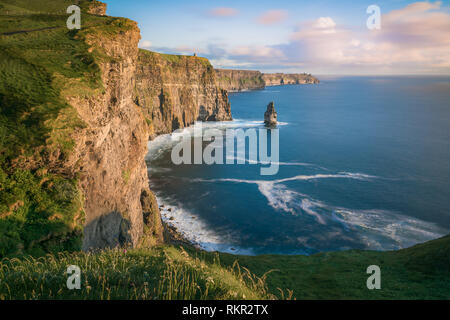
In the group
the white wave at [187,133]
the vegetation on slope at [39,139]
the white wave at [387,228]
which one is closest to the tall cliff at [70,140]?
→ the vegetation on slope at [39,139]

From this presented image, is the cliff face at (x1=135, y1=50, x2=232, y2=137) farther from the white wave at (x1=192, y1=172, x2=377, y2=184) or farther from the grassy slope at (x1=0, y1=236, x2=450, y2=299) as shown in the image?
the grassy slope at (x1=0, y1=236, x2=450, y2=299)

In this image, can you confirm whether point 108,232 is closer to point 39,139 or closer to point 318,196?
point 39,139

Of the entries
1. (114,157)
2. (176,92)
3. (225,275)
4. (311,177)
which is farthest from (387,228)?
(176,92)

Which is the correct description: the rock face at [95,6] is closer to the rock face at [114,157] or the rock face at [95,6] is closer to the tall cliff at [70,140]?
the tall cliff at [70,140]

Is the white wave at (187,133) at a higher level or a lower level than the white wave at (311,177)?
higher

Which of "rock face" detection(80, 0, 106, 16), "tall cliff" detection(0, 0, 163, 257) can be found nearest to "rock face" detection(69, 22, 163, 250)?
"tall cliff" detection(0, 0, 163, 257)
